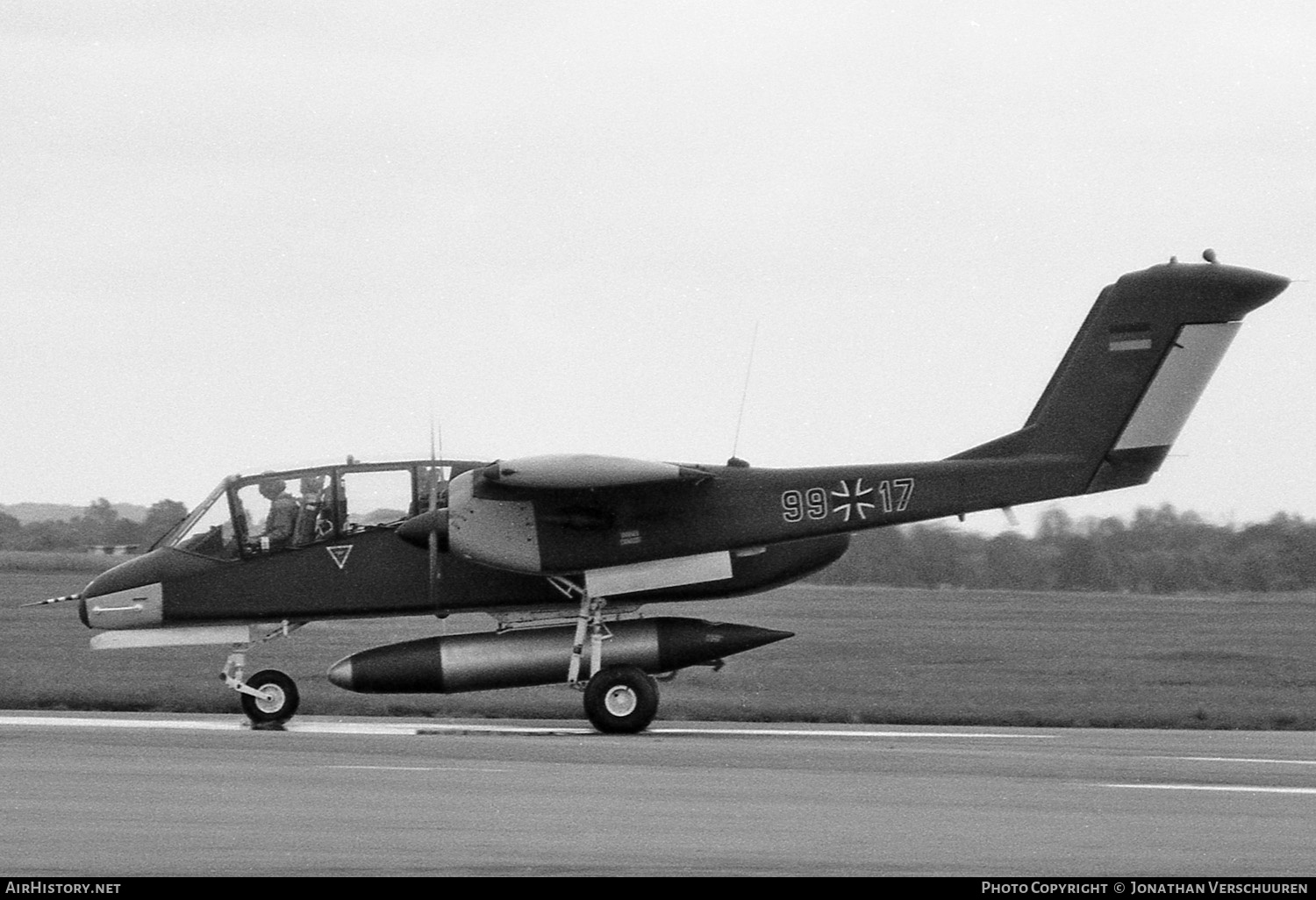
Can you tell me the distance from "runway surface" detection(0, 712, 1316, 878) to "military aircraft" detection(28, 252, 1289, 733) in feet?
4.96

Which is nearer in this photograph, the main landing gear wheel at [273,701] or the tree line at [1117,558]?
the main landing gear wheel at [273,701]

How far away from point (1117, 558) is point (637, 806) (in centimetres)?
3044

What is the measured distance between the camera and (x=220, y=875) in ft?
26.8

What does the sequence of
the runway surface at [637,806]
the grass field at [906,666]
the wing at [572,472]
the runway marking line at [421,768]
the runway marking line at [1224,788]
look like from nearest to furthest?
the runway surface at [637,806] < the runway marking line at [1224,788] < the runway marking line at [421,768] < the wing at [572,472] < the grass field at [906,666]

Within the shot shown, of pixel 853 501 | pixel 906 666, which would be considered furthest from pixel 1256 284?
pixel 906 666

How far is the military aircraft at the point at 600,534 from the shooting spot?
17.5 metres

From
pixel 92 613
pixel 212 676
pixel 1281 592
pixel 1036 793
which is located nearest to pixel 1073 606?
pixel 1281 592

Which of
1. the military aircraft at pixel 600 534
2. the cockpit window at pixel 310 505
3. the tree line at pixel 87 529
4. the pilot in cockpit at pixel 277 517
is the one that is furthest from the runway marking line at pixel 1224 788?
the tree line at pixel 87 529

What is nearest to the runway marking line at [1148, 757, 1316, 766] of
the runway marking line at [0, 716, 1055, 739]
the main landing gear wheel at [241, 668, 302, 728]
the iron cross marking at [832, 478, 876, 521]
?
the runway marking line at [0, 716, 1055, 739]

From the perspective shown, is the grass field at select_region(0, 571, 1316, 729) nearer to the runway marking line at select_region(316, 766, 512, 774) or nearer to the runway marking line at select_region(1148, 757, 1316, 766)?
the runway marking line at select_region(1148, 757, 1316, 766)

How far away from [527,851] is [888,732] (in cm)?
940

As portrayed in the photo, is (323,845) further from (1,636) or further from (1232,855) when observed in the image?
(1,636)

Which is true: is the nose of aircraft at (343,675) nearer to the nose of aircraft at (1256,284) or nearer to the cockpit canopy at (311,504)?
the cockpit canopy at (311,504)

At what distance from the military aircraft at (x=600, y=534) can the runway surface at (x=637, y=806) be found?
1.51m
